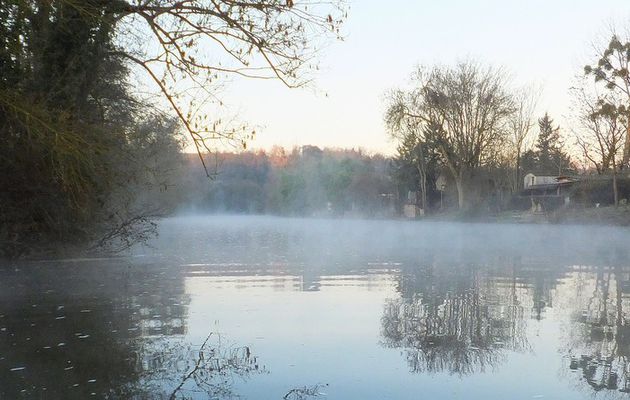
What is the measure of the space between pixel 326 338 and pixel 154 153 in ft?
46.8

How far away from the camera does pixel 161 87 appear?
10.1 m

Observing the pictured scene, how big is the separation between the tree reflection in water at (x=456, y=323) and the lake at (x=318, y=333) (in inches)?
1.1

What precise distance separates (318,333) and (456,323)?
2.12 metres

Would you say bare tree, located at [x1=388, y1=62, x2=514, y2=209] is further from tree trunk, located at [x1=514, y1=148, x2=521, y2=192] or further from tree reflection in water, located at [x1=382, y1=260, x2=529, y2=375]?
tree reflection in water, located at [x1=382, y1=260, x2=529, y2=375]

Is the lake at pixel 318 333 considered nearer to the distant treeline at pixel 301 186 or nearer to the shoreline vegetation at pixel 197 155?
the shoreline vegetation at pixel 197 155

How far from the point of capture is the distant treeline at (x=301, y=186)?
88.9m

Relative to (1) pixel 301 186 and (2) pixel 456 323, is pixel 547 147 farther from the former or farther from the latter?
(2) pixel 456 323

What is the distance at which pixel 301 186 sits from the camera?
106938mm

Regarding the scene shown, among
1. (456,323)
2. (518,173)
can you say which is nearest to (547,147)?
(518,173)

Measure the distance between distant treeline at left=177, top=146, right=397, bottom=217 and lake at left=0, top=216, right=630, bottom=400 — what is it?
1348 inches

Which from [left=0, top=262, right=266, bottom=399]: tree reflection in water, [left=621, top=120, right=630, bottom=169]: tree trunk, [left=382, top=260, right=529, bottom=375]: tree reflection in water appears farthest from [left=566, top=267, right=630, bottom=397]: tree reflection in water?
[left=621, top=120, right=630, bottom=169]: tree trunk

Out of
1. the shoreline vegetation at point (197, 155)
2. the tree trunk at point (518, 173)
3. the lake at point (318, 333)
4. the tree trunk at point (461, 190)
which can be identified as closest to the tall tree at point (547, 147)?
the shoreline vegetation at point (197, 155)

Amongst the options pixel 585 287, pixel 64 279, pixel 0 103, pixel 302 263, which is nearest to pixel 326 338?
pixel 0 103

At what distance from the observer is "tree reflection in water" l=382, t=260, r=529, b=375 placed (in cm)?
795
